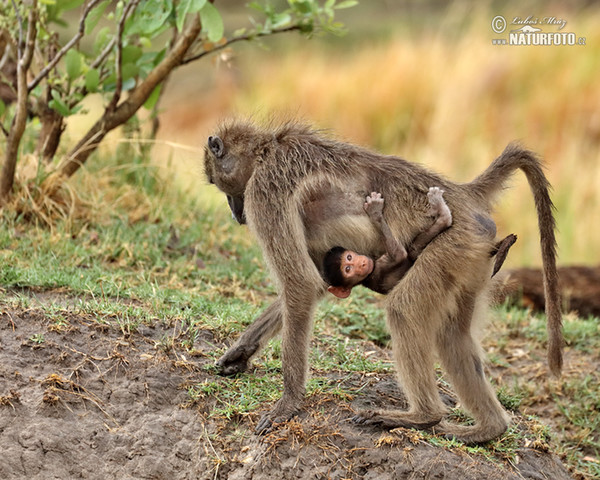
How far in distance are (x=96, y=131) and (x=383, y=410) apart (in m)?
3.64

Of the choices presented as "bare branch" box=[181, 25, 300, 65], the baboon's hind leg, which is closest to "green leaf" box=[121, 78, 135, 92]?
"bare branch" box=[181, 25, 300, 65]

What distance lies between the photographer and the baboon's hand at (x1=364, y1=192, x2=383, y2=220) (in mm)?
3973

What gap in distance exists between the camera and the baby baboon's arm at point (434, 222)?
12.7ft

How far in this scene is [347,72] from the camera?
44.8ft

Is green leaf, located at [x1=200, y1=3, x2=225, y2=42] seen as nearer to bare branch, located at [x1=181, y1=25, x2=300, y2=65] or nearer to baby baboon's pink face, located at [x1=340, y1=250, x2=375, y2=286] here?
bare branch, located at [x1=181, y1=25, x2=300, y2=65]

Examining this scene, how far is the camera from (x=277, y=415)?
3799mm

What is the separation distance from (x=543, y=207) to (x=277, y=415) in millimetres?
1731

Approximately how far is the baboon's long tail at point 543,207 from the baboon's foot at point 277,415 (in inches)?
53.3

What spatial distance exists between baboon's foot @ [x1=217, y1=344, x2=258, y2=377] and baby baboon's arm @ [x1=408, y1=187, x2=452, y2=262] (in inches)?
39.9

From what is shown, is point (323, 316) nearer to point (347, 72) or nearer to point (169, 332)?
point (169, 332)

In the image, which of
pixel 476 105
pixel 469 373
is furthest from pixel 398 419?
pixel 476 105

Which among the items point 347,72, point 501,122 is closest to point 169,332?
point 501,122


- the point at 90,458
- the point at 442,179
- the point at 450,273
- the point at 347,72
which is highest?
the point at 347,72
